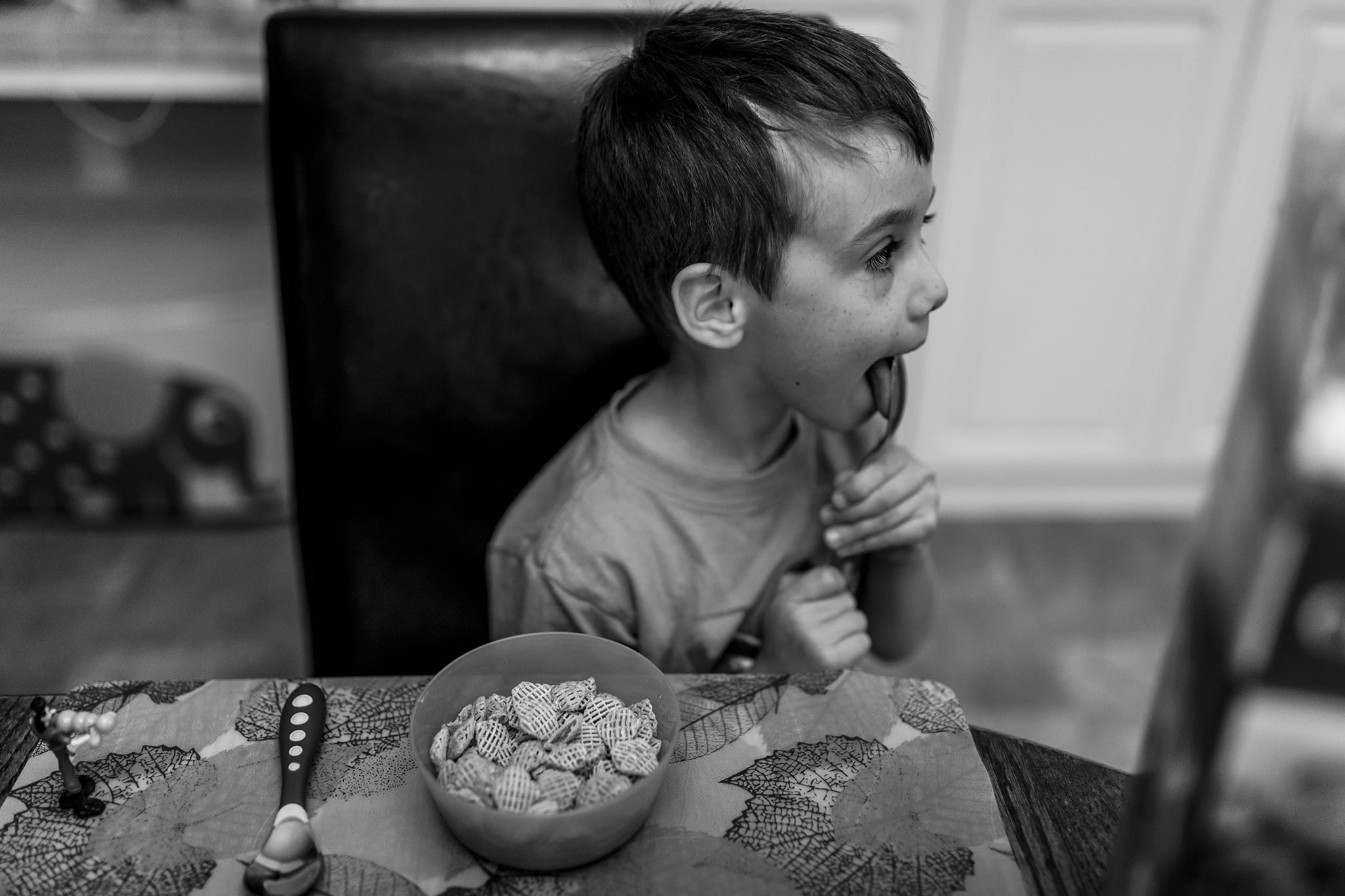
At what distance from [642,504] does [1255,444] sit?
665 millimetres

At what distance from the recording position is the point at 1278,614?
29 cm

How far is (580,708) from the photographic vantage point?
61 centimetres

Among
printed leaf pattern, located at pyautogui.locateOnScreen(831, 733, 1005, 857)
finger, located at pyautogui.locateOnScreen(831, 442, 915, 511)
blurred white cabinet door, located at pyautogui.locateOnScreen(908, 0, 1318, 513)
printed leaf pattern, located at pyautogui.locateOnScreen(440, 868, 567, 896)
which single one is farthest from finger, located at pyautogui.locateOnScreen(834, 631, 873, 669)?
blurred white cabinet door, located at pyautogui.locateOnScreen(908, 0, 1318, 513)

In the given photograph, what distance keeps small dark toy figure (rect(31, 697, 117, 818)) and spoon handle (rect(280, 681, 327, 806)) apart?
9cm

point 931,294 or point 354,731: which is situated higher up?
point 931,294

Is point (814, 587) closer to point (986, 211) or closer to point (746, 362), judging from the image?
point (746, 362)

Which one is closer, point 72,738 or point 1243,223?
point 72,738

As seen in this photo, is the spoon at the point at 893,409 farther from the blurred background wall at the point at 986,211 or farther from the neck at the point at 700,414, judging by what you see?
the blurred background wall at the point at 986,211

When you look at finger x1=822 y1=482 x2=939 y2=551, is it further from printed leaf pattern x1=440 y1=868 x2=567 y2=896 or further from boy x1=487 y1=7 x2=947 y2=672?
printed leaf pattern x1=440 y1=868 x2=567 y2=896

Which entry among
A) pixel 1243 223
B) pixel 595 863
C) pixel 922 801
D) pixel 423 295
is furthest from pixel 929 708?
pixel 1243 223

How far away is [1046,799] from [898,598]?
459 mm

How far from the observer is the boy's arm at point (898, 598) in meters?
1.02

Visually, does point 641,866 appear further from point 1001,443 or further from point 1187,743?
point 1001,443

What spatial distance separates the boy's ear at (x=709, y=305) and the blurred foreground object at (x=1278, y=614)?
0.54 m
